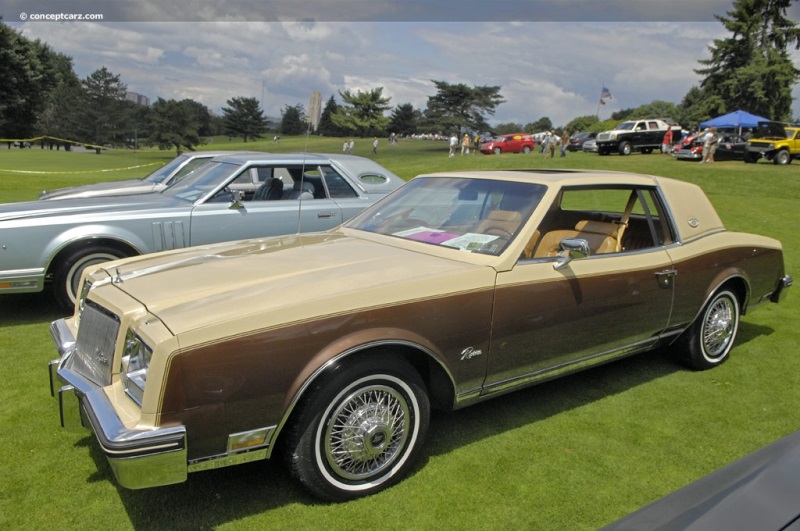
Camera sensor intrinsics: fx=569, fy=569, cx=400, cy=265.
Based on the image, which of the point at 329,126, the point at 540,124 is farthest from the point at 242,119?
the point at 540,124

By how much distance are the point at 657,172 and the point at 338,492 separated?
2300cm

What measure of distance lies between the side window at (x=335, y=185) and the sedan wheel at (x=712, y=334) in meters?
3.88

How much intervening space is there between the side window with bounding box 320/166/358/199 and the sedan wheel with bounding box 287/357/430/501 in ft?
13.5

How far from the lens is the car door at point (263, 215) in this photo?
6023 millimetres

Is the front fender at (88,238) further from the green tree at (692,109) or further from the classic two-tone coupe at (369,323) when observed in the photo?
the green tree at (692,109)

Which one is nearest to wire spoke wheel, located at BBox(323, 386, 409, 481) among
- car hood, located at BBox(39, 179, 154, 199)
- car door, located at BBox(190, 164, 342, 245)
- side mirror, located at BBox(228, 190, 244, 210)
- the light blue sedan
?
the light blue sedan

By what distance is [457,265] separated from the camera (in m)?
3.24

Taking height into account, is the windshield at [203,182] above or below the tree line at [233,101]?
below

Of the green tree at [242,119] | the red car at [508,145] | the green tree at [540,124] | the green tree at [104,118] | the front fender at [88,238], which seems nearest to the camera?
the front fender at [88,238]

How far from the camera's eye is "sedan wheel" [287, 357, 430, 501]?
2.63 metres

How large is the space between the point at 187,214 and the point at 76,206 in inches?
42.5

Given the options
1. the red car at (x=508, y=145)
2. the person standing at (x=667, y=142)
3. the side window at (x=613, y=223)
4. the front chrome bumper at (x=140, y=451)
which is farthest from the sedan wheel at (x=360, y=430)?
the red car at (x=508, y=145)

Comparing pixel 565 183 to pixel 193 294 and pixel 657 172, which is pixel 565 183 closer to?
pixel 193 294

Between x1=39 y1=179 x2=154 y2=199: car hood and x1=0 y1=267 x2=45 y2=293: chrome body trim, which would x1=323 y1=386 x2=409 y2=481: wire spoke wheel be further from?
x1=39 y1=179 x2=154 y2=199: car hood
